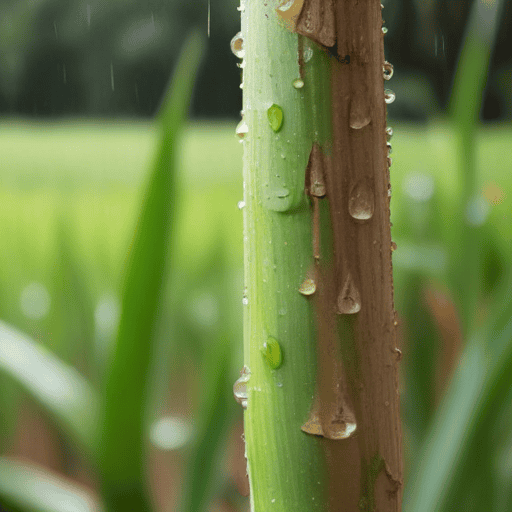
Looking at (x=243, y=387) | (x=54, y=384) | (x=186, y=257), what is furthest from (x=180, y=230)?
(x=243, y=387)

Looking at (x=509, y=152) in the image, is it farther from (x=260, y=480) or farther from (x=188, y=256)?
(x=260, y=480)

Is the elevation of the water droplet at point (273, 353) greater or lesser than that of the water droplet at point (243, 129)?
lesser

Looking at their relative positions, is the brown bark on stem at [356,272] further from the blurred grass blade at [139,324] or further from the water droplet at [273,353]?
the blurred grass blade at [139,324]

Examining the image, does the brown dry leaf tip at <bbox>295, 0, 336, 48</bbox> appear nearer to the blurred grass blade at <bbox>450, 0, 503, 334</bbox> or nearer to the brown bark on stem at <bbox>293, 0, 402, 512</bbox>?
the brown bark on stem at <bbox>293, 0, 402, 512</bbox>

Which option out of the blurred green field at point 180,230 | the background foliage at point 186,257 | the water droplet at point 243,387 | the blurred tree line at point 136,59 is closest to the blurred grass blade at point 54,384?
the background foliage at point 186,257

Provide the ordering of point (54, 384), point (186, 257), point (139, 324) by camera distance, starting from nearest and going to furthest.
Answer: point (139, 324) → point (54, 384) → point (186, 257)

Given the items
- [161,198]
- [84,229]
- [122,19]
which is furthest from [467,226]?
[122,19]

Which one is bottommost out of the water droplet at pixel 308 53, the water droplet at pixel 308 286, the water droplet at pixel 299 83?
the water droplet at pixel 308 286

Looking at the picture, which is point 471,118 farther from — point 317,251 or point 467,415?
point 317,251
